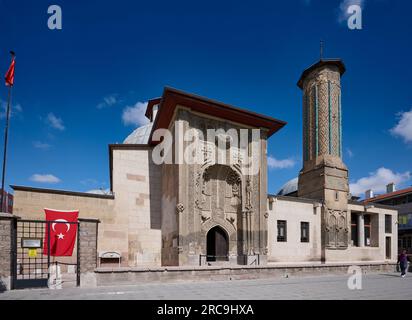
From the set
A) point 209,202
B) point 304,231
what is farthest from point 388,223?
point 209,202

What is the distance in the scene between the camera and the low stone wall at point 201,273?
38.1 feet

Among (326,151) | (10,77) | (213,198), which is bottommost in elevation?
(213,198)

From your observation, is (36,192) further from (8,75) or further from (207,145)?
(207,145)

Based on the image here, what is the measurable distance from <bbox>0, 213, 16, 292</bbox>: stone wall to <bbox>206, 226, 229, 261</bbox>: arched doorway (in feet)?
38.0

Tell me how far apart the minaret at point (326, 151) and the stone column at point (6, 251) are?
21.2 metres

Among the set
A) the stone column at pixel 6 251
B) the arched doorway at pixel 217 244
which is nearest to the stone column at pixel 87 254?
the stone column at pixel 6 251

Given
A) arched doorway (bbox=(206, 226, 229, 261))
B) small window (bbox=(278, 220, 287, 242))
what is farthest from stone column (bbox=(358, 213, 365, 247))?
arched doorway (bbox=(206, 226, 229, 261))

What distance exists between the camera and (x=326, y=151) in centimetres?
2641

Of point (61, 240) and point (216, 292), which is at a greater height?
point (61, 240)

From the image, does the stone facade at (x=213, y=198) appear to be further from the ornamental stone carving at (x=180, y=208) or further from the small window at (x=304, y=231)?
the small window at (x=304, y=231)

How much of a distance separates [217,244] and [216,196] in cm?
285

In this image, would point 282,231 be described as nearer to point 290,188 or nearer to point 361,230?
point 361,230

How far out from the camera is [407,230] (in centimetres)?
3928
